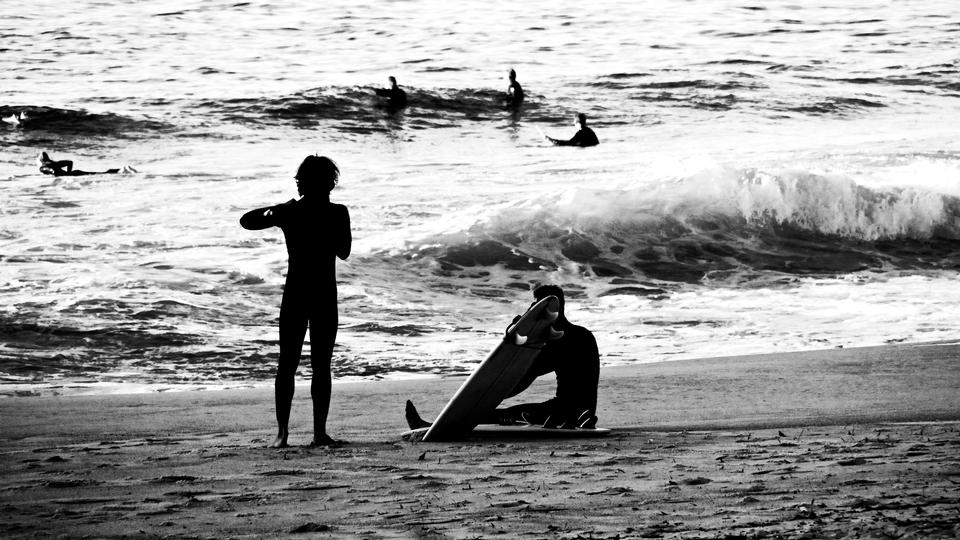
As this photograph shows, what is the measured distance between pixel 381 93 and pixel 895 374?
946 inches

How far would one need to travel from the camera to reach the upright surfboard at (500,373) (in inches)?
220

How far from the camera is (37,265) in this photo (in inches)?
503

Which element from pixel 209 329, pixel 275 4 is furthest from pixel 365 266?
pixel 275 4

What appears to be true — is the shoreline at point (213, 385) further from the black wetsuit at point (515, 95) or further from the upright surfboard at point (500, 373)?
the black wetsuit at point (515, 95)

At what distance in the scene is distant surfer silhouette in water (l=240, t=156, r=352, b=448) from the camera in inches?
218

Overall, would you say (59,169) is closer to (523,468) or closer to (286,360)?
(286,360)

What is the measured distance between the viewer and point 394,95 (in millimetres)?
29953

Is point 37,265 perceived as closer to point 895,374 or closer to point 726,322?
point 726,322

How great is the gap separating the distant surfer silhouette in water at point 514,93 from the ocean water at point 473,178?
0.54m

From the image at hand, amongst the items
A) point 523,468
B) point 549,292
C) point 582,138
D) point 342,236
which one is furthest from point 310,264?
point 582,138

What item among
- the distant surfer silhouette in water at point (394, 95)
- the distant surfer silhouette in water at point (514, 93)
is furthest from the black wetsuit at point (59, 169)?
the distant surfer silhouette in water at point (514, 93)

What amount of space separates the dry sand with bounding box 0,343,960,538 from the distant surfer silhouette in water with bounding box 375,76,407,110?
74.6 feet

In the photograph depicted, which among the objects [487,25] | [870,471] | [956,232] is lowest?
[956,232]

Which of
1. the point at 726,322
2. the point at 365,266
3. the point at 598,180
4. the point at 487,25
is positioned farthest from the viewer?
the point at 487,25
